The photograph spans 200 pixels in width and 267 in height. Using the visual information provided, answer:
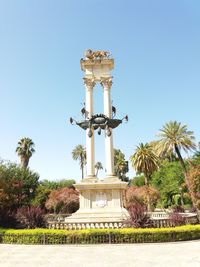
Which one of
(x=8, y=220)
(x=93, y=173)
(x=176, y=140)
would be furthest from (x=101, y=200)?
(x=176, y=140)

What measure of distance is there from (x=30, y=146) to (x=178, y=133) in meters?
38.9

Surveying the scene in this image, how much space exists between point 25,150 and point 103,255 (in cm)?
5961

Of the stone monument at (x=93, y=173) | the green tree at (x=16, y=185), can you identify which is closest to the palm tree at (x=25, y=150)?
the green tree at (x=16, y=185)

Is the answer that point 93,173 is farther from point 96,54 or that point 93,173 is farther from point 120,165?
point 120,165

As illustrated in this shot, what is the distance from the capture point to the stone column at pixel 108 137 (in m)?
23.9

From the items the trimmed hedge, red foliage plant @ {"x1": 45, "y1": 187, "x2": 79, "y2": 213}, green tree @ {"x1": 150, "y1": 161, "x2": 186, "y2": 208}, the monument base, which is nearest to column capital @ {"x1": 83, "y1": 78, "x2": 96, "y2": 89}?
the monument base

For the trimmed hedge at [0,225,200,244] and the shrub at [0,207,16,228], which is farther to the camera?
the shrub at [0,207,16,228]

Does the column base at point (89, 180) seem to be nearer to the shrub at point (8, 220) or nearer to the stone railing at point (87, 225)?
the stone railing at point (87, 225)

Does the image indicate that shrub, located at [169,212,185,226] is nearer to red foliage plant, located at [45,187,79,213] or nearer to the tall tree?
the tall tree

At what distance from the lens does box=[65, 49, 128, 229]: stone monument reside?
20969 millimetres

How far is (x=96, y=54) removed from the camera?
27.5 m

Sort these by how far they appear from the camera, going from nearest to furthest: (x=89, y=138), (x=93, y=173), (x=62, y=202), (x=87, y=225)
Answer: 1. (x=87, y=225)
2. (x=93, y=173)
3. (x=89, y=138)
4. (x=62, y=202)

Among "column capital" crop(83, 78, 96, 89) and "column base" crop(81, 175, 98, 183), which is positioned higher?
"column capital" crop(83, 78, 96, 89)

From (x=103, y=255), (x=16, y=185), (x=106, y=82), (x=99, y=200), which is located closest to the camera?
(x=103, y=255)
